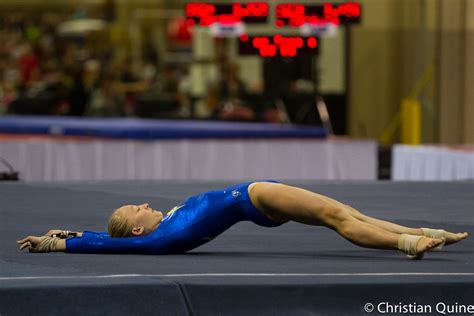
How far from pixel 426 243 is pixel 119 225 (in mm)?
1239

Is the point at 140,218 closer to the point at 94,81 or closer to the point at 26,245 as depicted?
the point at 26,245

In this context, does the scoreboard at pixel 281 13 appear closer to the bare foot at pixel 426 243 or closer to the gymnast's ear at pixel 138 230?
the gymnast's ear at pixel 138 230

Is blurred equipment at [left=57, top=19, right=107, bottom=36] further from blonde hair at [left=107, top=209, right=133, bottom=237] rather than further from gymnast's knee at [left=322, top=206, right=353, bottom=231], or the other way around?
gymnast's knee at [left=322, top=206, right=353, bottom=231]

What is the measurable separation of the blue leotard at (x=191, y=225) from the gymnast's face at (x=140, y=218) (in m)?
0.02

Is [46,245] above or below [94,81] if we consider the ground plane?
above

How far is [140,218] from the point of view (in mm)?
5062

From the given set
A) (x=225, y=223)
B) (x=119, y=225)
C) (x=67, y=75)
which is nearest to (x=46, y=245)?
(x=119, y=225)

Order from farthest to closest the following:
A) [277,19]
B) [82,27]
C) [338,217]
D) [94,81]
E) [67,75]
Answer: [82,27] < [94,81] < [67,75] < [277,19] < [338,217]

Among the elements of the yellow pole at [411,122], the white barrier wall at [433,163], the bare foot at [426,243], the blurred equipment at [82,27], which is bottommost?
the yellow pole at [411,122]

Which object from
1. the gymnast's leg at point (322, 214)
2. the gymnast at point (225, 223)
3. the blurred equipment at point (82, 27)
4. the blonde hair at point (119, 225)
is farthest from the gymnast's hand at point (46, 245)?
the blurred equipment at point (82, 27)

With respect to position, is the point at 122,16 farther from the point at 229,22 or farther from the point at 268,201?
the point at 268,201

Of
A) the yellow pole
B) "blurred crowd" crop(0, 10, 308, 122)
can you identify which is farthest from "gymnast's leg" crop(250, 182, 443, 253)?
the yellow pole

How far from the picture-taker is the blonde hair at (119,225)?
5.06 m

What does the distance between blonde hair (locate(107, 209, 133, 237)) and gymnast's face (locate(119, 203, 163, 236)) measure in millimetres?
14
